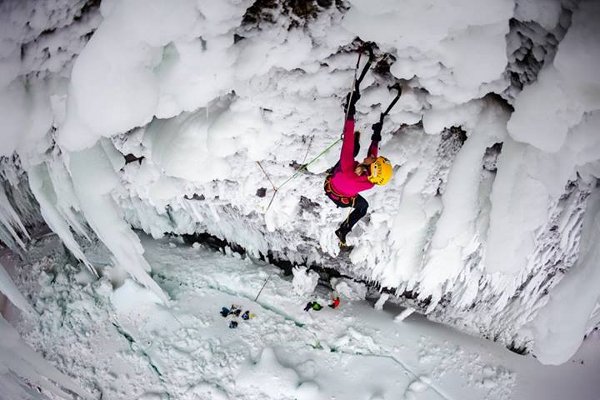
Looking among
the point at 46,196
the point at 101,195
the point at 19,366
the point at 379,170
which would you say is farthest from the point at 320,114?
the point at 19,366

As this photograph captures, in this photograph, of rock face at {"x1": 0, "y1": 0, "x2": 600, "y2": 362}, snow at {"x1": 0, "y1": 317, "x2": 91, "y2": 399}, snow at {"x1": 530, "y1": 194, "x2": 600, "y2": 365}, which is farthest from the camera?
snow at {"x1": 0, "y1": 317, "x2": 91, "y2": 399}

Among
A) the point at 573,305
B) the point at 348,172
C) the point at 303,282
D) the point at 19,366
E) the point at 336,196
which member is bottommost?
the point at 303,282

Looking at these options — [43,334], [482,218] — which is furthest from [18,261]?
[482,218]

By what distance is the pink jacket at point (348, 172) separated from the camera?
2013mm

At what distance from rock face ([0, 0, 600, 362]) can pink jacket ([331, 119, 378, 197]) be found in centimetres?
31

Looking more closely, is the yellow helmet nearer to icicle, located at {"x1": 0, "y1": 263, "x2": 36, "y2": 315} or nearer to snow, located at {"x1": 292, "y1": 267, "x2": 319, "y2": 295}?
snow, located at {"x1": 292, "y1": 267, "x2": 319, "y2": 295}

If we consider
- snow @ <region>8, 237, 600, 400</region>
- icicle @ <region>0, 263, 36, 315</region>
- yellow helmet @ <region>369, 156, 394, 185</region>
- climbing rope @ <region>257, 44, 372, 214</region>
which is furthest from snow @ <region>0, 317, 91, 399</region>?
yellow helmet @ <region>369, 156, 394, 185</region>

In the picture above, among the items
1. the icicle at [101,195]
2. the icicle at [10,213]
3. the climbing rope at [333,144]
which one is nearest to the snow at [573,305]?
the climbing rope at [333,144]

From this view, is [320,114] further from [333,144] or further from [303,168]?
[303,168]

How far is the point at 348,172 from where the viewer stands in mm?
2146

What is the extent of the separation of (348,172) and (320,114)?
477mm

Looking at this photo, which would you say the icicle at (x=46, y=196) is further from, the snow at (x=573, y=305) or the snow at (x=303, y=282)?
the snow at (x=573, y=305)

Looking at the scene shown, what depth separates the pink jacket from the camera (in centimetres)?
201

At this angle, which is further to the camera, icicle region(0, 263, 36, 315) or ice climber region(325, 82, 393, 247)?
icicle region(0, 263, 36, 315)
